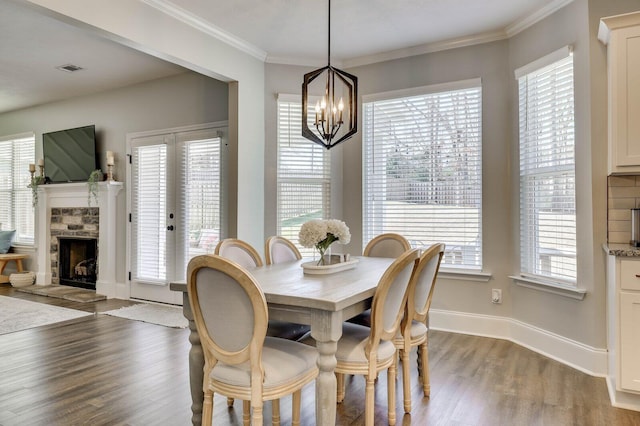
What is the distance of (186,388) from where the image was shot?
2.75 metres

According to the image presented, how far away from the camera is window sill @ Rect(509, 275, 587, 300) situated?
10.3ft

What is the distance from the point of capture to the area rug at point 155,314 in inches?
173

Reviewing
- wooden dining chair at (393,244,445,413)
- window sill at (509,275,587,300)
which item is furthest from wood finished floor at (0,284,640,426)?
window sill at (509,275,587,300)

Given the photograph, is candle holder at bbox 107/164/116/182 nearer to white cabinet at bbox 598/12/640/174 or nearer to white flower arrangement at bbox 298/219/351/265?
white flower arrangement at bbox 298/219/351/265

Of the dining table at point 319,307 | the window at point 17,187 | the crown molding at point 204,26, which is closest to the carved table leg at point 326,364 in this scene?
the dining table at point 319,307

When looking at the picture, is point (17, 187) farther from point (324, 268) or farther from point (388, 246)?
point (324, 268)

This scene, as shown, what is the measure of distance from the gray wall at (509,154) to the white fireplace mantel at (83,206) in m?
2.56

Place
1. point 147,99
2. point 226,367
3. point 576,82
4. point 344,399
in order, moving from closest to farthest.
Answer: point 226,367, point 344,399, point 576,82, point 147,99

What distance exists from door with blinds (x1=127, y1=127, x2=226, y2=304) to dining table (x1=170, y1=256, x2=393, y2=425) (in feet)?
8.53

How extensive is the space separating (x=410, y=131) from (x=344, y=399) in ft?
9.11

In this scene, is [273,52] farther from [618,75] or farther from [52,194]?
[52,194]

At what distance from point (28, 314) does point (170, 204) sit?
6.48 feet

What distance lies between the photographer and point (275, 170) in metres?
4.57

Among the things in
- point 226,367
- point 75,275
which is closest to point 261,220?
point 226,367
